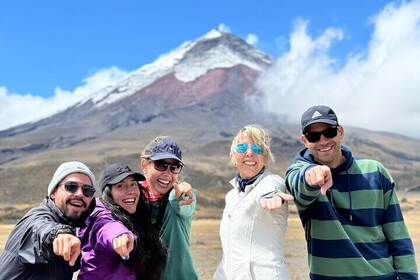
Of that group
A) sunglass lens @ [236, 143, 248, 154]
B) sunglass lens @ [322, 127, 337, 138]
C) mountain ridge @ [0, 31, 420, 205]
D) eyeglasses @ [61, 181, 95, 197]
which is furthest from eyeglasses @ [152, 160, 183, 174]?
mountain ridge @ [0, 31, 420, 205]

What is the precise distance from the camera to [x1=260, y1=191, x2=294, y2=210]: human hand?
3043mm

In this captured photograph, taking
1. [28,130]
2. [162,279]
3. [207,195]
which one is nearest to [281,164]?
[207,195]

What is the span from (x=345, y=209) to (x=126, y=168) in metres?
1.40

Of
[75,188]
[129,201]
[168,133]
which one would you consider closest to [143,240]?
[129,201]

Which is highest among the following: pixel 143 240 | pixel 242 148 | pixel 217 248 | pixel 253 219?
pixel 242 148

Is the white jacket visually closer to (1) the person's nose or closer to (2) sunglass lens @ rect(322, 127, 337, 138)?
(2) sunglass lens @ rect(322, 127, 337, 138)

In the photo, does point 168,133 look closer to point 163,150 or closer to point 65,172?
point 163,150

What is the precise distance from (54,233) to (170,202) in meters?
1.03

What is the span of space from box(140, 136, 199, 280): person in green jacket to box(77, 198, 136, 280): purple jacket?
0.44 metres

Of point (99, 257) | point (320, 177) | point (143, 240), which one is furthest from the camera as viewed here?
point (143, 240)

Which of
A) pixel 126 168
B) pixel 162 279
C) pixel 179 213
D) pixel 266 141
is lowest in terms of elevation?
pixel 162 279

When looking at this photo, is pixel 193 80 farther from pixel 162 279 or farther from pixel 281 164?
pixel 162 279

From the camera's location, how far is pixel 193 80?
190 m

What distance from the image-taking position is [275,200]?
3.07 metres
